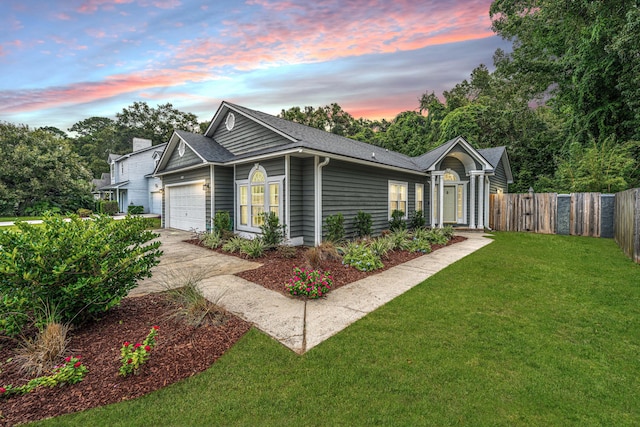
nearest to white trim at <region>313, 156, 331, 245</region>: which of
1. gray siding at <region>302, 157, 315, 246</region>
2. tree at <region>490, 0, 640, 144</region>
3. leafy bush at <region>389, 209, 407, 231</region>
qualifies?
gray siding at <region>302, 157, 315, 246</region>

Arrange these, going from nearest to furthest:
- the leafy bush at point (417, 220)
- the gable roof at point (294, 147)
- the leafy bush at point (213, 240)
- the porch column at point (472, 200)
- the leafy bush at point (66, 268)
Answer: the leafy bush at point (66, 268) < the gable roof at point (294, 147) < the leafy bush at point (213, 240) < the leafy bush at point (417, 220) < the porch column at point (472, 200)

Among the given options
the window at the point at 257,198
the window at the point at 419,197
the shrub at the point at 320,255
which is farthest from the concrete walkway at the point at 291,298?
the window at the point at 419,197

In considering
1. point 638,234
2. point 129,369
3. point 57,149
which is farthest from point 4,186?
point 638,234

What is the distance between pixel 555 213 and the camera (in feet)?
40.2

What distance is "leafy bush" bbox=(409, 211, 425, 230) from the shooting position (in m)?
12.2

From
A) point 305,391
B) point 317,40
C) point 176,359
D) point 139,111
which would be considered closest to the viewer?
point 305,391

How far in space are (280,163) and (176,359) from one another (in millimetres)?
6454

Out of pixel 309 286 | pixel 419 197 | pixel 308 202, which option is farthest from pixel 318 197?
pixel 419 197

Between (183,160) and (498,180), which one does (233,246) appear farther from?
(498,180)

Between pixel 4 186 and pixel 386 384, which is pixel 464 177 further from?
pixel 4 186

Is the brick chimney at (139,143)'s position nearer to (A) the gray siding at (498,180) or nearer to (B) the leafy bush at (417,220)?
(B) the leafy bush at (417,220)

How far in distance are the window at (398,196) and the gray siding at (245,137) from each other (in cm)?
514

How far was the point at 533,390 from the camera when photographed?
232cm

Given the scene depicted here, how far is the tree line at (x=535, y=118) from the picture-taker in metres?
12.1
